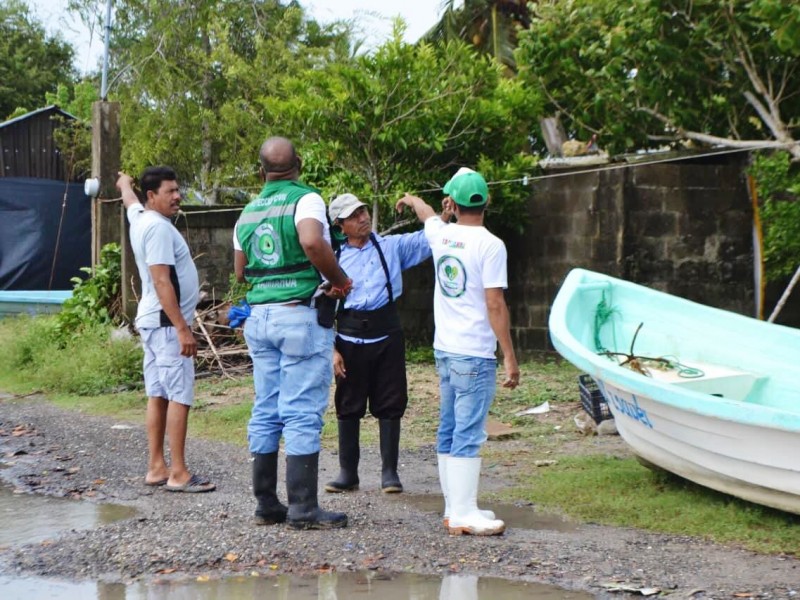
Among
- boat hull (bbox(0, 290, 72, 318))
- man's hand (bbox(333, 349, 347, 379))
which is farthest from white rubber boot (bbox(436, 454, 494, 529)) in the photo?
boat hull (bbox(0, 290, 72, 318))

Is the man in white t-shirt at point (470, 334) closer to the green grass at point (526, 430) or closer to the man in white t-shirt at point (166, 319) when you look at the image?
the green grass at point (526, 430)

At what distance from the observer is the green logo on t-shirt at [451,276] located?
514cm

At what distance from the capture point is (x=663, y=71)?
9680 millimetres

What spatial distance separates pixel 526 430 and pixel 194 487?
303 centimetres

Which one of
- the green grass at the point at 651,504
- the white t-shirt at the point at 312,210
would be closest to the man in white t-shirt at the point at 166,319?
the white t-shirt at the point at 312,210

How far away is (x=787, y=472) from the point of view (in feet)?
16.2

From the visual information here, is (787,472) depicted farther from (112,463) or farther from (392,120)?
(392,120)

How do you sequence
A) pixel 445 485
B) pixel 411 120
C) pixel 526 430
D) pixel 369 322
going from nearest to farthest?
A: 1. pixel 445 485
2. pixel 369 322
3. pixel 526 430
4. pixel 411 120

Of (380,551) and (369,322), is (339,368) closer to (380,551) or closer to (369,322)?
(369,322)

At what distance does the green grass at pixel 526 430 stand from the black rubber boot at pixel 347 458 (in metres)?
0.95

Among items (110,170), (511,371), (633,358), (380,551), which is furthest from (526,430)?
(110,170)

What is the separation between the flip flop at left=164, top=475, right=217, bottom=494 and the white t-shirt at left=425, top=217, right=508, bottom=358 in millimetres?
1922

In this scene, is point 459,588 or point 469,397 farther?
point 469,397

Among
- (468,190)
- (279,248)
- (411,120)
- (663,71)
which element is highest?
(663,71)
